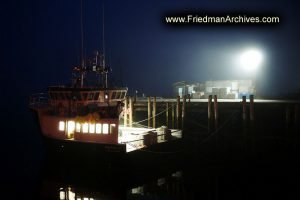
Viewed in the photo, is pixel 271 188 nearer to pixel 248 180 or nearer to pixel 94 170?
pixel 248 180

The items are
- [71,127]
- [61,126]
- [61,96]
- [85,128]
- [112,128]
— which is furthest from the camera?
[61,96]

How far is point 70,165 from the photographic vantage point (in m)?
24.4

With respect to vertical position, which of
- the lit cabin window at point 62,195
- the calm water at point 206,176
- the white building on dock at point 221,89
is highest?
the white building on dock at point 221,89

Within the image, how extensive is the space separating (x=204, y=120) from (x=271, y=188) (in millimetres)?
10164

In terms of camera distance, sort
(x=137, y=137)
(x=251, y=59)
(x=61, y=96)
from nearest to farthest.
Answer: (x=137, y=137), (x=61, y=96), (x=251, y=59)

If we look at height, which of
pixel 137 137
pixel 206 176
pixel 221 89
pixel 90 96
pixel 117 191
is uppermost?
pixel 221 89

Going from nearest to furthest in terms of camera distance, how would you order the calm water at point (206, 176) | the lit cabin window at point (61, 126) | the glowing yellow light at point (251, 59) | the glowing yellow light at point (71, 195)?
1. the glowing yellow light at point (71, 195)
2. the calm water at point (206, 176)
3. the lit cabin window at point (61, 126)
4. the glowing yellow light at point (251, 59)

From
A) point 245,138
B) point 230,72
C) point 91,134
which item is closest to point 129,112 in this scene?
point 91,134

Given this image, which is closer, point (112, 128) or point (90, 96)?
point (112, 128)

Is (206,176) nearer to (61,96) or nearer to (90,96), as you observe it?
(90,96)

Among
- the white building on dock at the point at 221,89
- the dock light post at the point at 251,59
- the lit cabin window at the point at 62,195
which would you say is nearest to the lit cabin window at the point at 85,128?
the lit cabin window at the point at 62,195

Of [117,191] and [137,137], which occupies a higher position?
[137,137]

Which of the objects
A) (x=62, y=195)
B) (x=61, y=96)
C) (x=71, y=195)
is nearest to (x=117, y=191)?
(x=71, y=195)

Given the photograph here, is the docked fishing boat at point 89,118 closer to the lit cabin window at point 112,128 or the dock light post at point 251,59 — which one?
the lit cabin window at point 112,128
